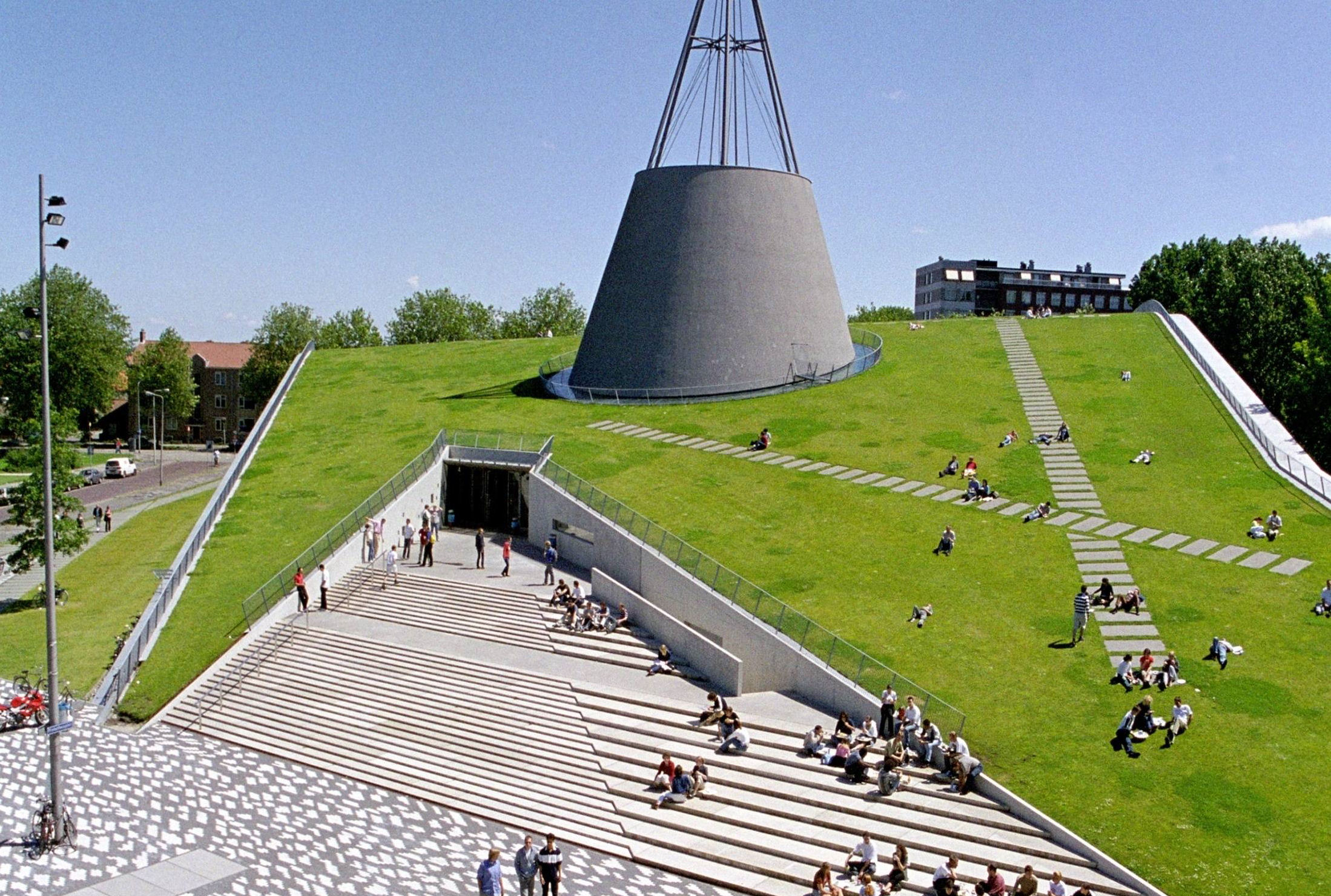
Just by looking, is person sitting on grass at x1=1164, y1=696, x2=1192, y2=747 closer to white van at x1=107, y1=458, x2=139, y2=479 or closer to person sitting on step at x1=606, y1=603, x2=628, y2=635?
person sitting on step at x1=606, y1=603, x2=628, y2=635

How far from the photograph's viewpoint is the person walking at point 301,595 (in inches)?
1041

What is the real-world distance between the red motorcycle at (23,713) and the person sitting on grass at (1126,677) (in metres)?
22.9

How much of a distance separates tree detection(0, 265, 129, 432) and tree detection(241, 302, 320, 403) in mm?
10039

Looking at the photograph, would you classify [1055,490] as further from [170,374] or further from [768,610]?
[170,374]

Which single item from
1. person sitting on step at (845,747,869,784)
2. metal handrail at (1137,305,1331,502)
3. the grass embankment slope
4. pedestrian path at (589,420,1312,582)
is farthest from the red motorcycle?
metal handrail at (1137,305,1331,502)

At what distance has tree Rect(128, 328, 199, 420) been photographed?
A: 8444cm

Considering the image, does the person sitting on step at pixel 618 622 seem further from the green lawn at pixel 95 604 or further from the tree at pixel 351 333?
the tree at pixel 351 333

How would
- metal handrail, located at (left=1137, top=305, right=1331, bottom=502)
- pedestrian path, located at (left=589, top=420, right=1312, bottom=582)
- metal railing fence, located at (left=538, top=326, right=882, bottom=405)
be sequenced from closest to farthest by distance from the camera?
pedestrian path, located at (left=589, top=420, right=1312, bottom=582) → metal handrail, located at (left=1137, top=305, right=1331, bottom=502) → metal railing fence, located at (left=538, top=326, right=882, bottom=405)

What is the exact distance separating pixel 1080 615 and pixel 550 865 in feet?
40.1

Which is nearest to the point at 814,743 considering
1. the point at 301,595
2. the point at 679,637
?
the point at 679,637

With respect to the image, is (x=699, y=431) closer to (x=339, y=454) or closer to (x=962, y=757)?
(x=339, y=454)

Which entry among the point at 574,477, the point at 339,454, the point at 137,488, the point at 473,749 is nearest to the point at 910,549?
the point at 574,477

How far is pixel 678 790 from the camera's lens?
18266 millimetres

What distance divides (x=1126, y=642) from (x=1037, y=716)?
3.63 meters
